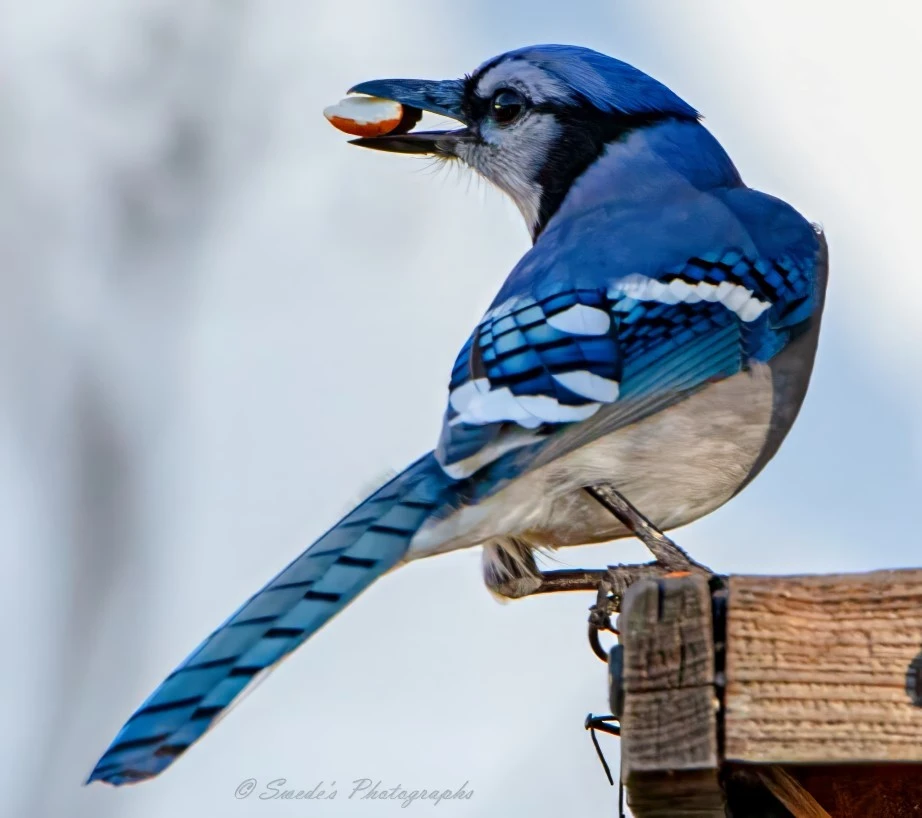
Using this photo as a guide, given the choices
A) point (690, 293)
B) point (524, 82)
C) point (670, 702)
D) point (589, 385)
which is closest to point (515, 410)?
point (589, 385)

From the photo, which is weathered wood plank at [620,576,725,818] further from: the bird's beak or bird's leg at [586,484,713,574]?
the bird's beak

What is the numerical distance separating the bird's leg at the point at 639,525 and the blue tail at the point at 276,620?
0.29 meters

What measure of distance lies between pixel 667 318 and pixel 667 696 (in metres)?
1.01

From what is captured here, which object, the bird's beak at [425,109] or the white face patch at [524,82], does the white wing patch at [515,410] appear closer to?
the white face patch at [524,82]

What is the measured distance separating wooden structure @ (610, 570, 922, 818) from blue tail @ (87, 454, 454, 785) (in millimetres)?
586

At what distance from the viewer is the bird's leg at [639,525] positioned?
7.36 feet

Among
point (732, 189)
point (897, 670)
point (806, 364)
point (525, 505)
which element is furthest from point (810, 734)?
point (732, 189)

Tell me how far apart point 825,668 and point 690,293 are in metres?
1.08

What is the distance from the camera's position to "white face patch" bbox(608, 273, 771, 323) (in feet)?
7.61

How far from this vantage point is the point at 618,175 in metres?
2.81

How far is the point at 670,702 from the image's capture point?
1378mm

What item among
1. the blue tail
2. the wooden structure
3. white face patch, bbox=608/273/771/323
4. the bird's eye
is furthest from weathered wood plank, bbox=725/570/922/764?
the bird's eye

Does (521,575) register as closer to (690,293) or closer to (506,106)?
(690,293)

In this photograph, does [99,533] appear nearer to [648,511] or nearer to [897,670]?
[648,511]
